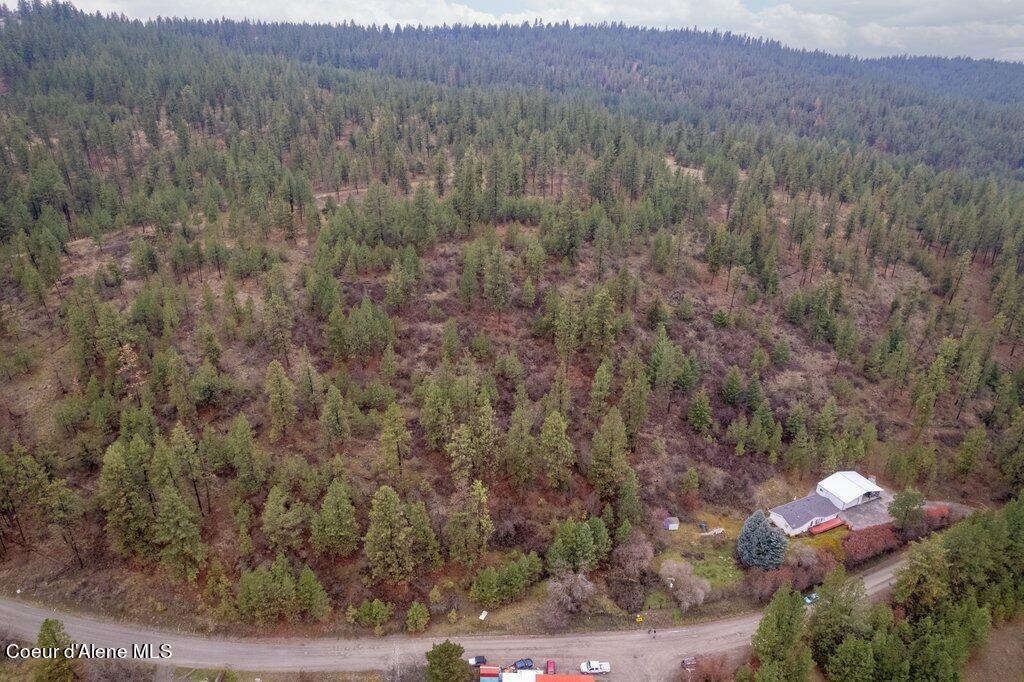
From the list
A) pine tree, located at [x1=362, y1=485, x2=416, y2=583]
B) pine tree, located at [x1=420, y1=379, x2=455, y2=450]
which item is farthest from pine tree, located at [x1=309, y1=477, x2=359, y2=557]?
pine tree, located at [x1=420, y1=379, x2=455, y2=450]

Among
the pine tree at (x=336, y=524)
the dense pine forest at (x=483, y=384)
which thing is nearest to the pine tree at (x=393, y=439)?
the dense pine forest at (x=483, y=384)

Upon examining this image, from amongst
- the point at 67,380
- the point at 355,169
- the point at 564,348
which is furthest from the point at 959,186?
the point at 67,380

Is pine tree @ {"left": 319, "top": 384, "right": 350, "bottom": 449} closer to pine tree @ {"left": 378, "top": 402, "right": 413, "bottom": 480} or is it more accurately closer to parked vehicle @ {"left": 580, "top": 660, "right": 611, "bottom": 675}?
pine tree @ {"left": 378, "top": 402, "right": 413, "bottom": 480}

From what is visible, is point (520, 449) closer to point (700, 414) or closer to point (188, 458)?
point (700, 414)

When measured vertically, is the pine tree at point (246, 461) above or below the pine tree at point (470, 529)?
above

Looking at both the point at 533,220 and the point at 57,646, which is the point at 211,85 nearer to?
the point at 533,220

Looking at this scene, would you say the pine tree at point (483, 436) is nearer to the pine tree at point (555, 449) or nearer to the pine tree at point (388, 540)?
the pine tree at point (555, 449)
